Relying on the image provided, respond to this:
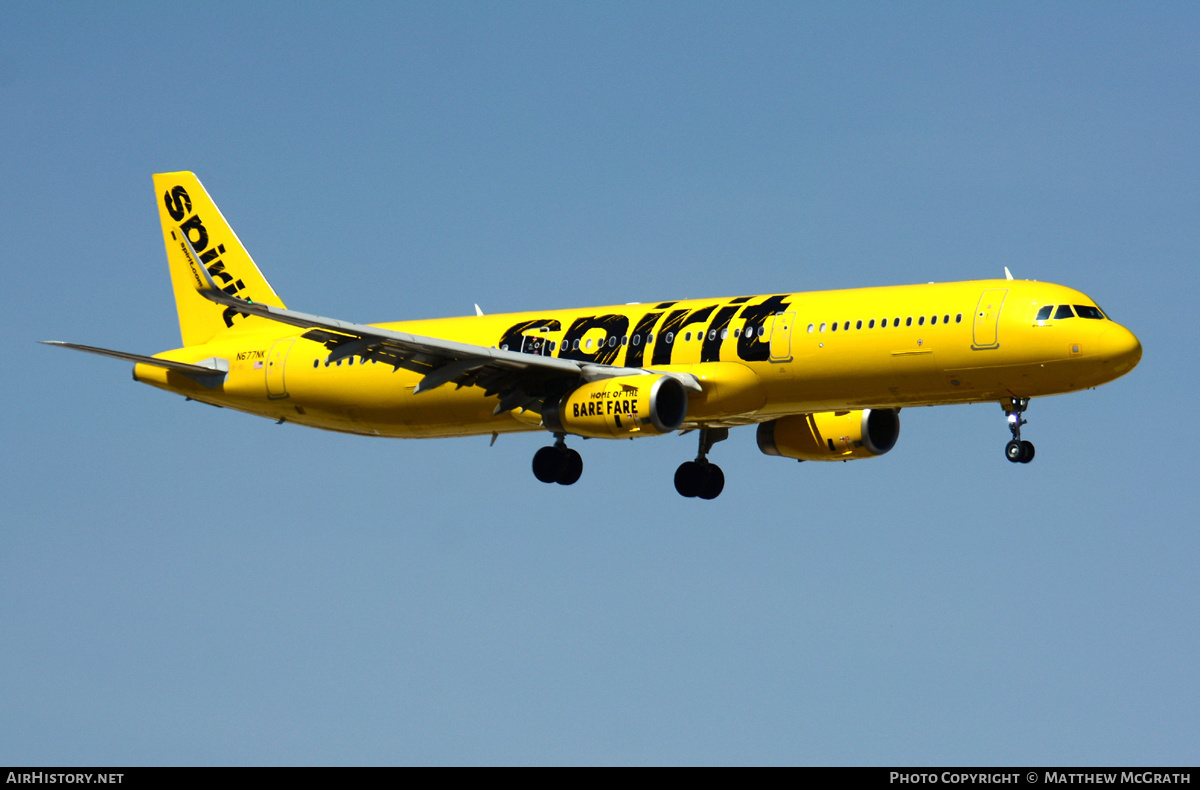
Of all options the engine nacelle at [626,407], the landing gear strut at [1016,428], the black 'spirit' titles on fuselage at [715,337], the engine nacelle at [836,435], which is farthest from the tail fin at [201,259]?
the landing gear strut at [1016,428]

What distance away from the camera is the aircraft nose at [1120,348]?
4638 cm

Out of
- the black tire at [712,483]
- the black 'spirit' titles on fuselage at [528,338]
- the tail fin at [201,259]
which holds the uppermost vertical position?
the tail fin at [201,259]

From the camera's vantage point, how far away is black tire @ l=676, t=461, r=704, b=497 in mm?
57719

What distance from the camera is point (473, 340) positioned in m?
56.3

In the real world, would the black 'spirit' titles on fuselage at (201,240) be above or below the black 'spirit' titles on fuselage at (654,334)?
above

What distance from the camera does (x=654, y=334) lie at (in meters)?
52.3

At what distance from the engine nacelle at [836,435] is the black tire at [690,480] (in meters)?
2.65

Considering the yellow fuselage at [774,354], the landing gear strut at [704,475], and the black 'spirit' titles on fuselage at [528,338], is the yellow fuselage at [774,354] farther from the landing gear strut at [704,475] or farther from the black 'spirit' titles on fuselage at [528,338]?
the landing gear strut at [704,475]

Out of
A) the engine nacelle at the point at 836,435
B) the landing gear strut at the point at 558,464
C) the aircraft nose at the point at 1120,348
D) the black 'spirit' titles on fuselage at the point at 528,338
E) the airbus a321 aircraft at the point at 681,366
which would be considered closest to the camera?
the aircraft nose at the point at 1120,348

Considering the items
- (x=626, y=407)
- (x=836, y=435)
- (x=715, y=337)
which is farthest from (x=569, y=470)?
(x=836, y=435)

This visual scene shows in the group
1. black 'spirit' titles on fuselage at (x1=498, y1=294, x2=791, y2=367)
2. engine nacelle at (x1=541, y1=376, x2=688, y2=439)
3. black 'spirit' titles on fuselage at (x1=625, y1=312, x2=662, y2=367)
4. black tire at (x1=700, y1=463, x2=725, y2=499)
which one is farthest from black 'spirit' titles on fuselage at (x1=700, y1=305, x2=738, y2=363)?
black tire at (x1=700, y1=463, x2=725, y2=499)

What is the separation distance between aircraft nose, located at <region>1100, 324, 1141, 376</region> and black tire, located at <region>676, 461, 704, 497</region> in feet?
50.4

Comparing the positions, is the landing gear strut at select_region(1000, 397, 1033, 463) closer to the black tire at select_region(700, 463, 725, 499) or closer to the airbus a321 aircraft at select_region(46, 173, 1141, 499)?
the airbus a321 aircraft at select_region(46, 173, 1141, 499)
